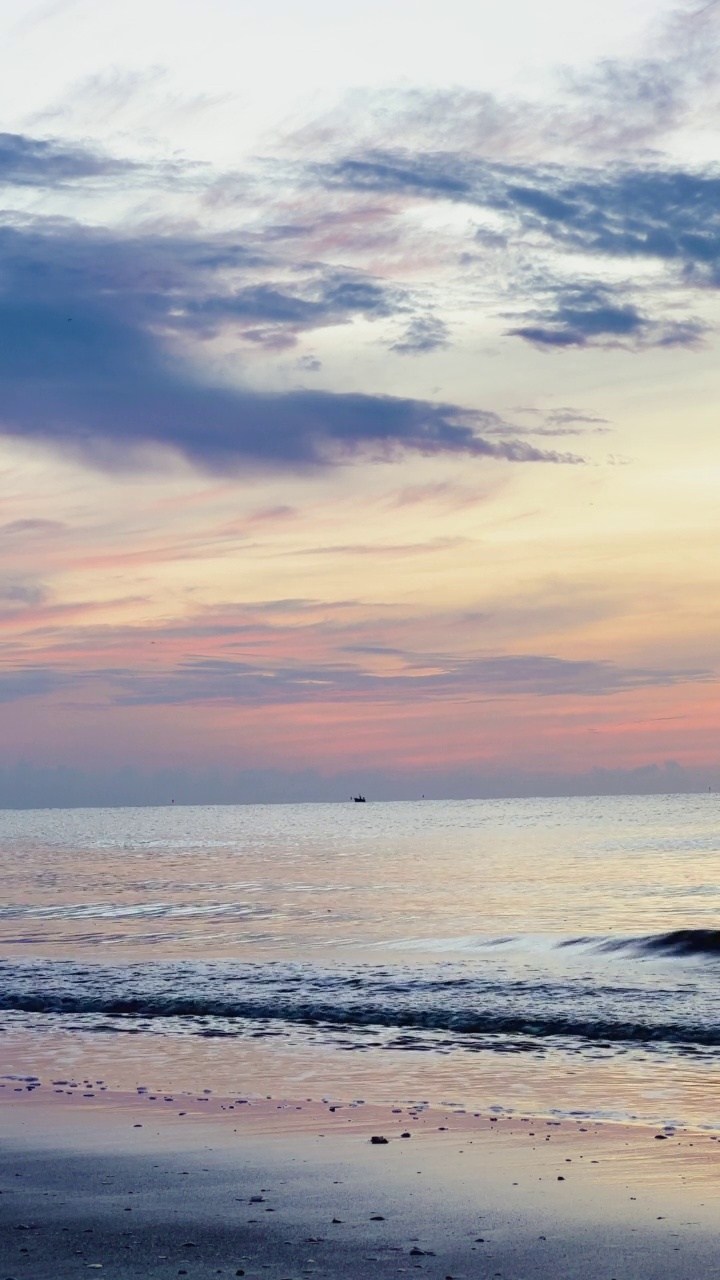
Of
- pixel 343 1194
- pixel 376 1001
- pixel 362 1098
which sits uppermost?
pixel 343 1194

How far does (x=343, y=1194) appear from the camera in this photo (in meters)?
9.59

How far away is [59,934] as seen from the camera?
3500 centimetres

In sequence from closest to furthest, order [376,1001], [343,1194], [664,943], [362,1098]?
[343,1194], [362,1098], [376,1001], [664,943]

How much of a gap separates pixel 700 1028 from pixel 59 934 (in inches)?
863

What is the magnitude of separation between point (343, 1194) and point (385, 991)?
1338cm

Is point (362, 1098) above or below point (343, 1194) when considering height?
below

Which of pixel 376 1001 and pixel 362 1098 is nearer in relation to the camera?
pixel 362 1098

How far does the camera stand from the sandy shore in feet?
26.2

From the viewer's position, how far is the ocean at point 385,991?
14.8m

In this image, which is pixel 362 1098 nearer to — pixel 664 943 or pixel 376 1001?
pixel 376 1001

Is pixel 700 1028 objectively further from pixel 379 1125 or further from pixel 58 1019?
pixel 58 1019

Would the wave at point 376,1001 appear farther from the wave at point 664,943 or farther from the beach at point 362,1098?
the wave at point 664,943

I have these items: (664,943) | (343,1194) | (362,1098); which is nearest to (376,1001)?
(362,1098)

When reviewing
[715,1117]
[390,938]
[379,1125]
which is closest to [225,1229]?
[379,1125]
